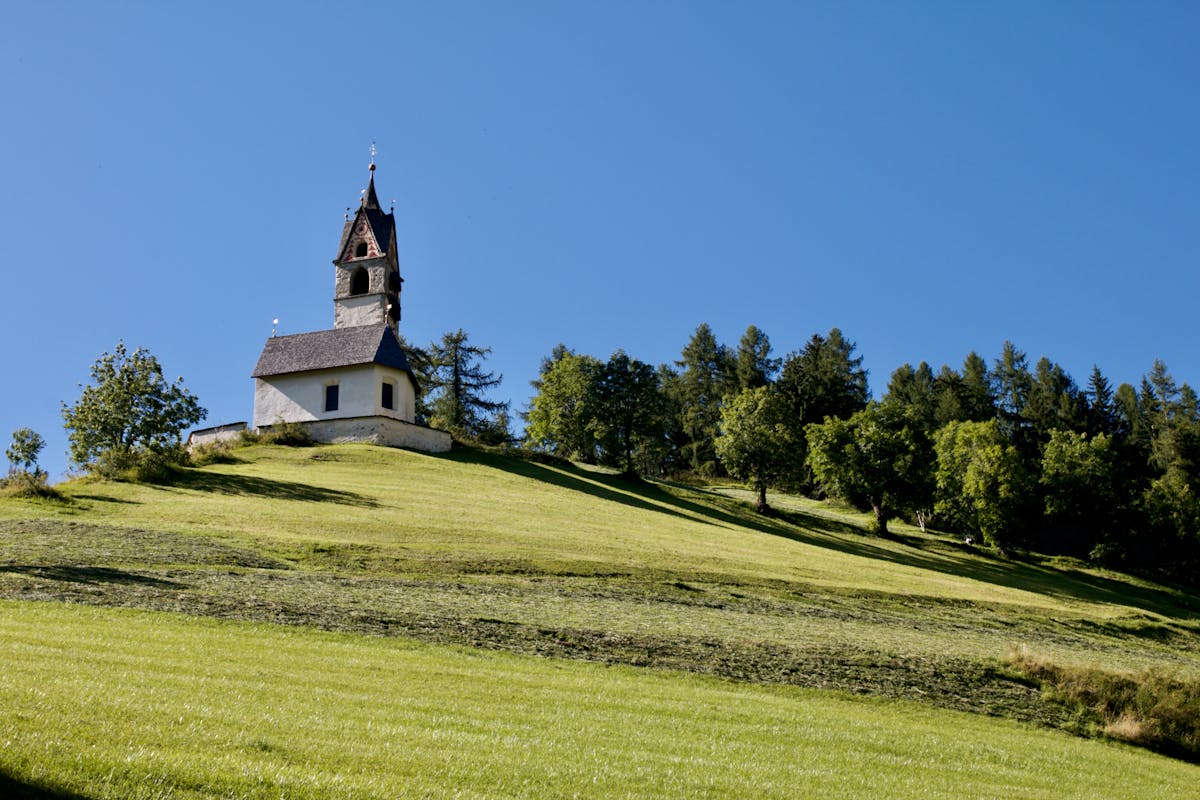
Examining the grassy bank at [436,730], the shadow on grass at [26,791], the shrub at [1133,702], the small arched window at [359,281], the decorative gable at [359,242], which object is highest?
the decorative gable at [359,242]

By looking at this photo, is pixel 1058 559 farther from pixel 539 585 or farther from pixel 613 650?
pixel 613 650

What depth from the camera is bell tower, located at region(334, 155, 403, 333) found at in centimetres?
7619

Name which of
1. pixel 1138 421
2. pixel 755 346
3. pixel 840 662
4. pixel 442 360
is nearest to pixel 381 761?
pixel 840 662

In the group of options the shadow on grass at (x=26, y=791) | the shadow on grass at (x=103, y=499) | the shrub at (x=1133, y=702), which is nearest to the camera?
the shadow on grass at (x=26, y=791)

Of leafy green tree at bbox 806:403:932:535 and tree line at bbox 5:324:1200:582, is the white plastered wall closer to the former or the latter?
tree line at bbox 5:324:1200:582

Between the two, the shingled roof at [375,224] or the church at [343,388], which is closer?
the church at [343,388]

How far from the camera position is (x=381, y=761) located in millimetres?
10422

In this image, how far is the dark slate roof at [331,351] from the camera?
212 ft

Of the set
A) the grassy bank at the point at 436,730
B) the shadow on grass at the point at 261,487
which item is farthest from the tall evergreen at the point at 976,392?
the grassy bank at the point at 436,730

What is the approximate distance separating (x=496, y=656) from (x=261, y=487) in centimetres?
2940

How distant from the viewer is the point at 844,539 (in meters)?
60.4

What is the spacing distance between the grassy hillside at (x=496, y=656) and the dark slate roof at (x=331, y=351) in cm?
1806

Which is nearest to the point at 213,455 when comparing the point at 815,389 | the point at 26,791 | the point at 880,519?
the point at 880,519

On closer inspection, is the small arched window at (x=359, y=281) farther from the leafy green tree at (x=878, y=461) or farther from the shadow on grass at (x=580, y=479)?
the leafy green tree at (x=878, y=461)
